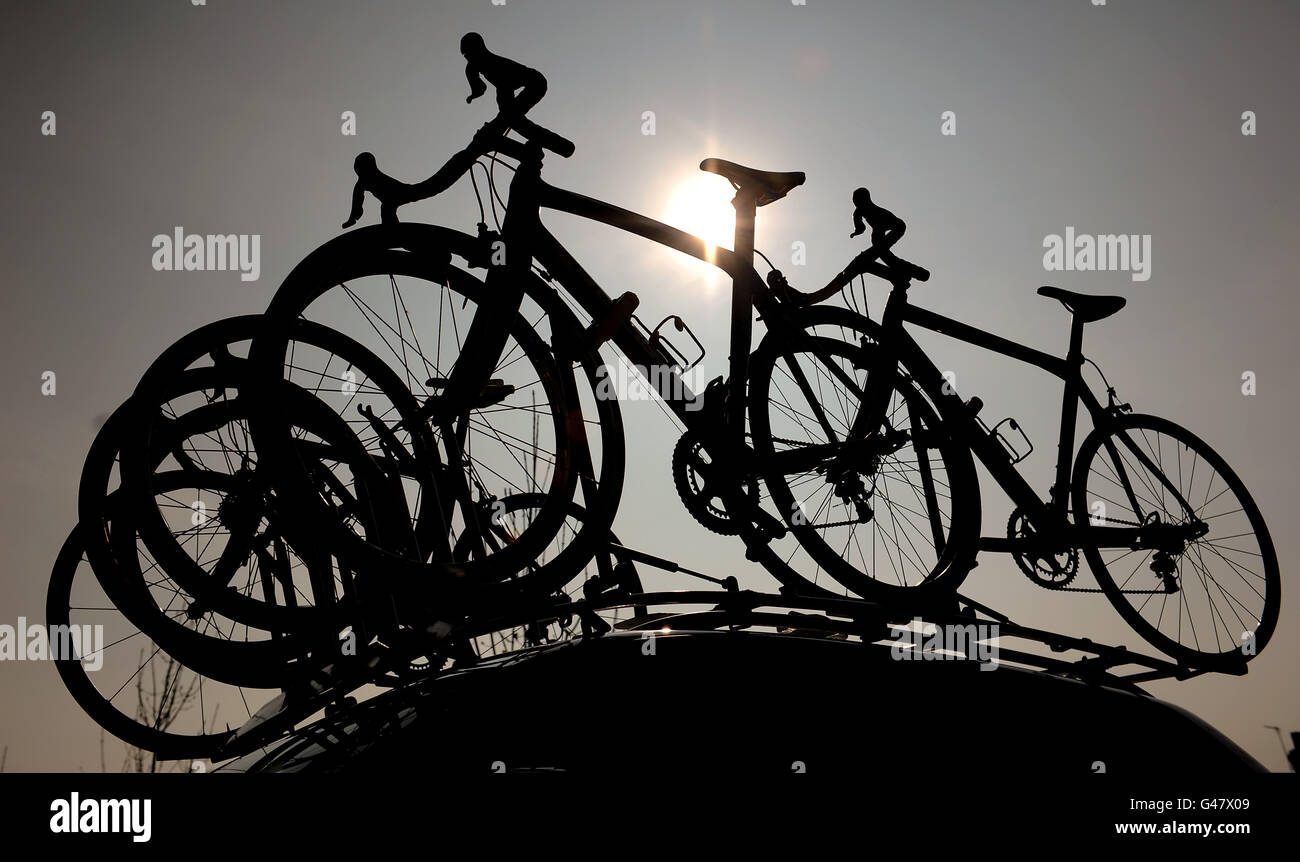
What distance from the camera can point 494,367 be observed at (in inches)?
109

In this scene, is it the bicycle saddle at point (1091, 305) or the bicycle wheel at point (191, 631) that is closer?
the bicycle wheel at point (191, 631)

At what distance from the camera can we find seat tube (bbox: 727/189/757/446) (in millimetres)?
3428

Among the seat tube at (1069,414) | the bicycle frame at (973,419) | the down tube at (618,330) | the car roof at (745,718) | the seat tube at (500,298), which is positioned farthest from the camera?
the seat tube at (1069,414)

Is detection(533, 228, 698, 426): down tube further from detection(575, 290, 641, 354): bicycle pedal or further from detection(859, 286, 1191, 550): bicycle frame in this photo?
detection(859, 286, 1191, 550): bicycle frame

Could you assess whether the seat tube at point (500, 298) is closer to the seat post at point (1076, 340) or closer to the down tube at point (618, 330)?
the down tube at point (618, 330)

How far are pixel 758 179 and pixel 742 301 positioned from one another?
54 cm

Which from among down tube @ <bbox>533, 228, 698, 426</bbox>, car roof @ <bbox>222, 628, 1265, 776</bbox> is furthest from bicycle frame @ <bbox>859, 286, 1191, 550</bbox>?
car roof @ <bbox>222, 628, 1265, 776</bbox>

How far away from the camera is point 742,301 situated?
3.56m

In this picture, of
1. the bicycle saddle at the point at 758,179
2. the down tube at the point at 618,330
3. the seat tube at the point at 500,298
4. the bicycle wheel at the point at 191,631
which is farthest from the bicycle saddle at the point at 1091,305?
the bicycle wheel at the point at 191,631

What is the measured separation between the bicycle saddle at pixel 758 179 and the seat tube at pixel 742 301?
3 centimetres

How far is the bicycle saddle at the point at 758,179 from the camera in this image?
142 inches
